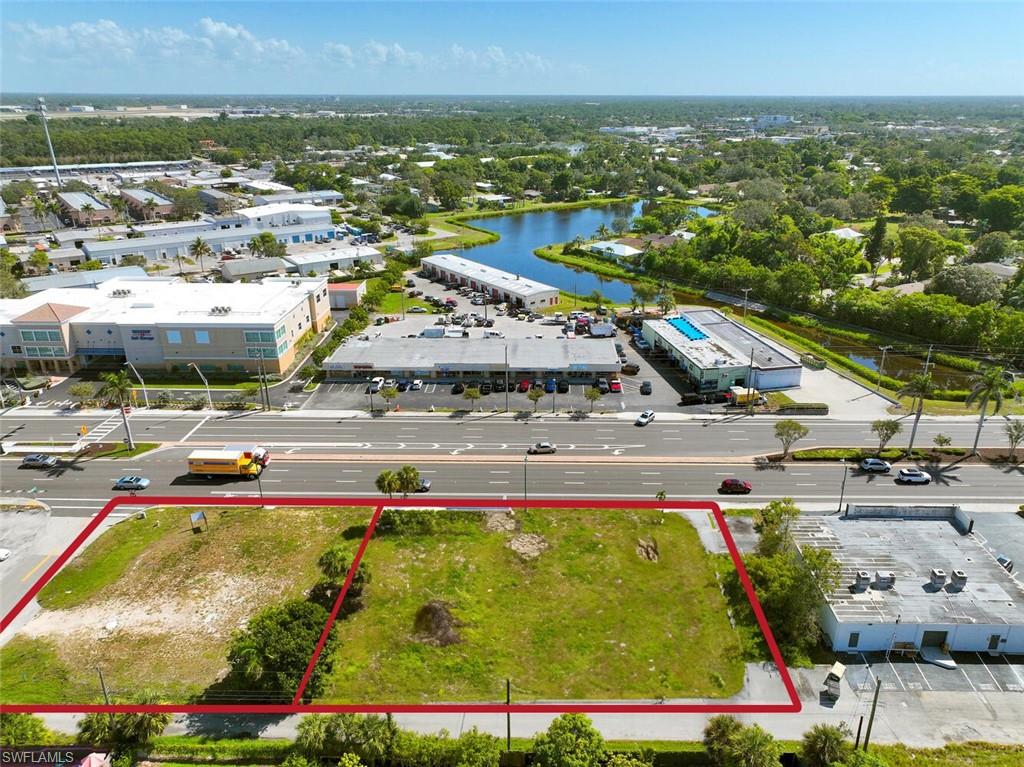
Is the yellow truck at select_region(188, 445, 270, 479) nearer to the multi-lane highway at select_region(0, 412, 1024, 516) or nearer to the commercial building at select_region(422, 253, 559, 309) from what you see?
the multi-lane highway at select_region(0, 412, 1024, 516)

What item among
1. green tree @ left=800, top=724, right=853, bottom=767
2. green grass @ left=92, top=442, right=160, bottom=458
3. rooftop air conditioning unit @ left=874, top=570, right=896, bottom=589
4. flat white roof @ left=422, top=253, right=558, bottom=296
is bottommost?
green grass @ left=92, top=442, right=160, bottom=458

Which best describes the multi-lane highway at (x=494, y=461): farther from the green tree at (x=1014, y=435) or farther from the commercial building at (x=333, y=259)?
the commercial building at (x=333, y=259)

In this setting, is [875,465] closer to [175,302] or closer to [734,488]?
[734,488]

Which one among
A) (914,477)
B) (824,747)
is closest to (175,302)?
(824,747)

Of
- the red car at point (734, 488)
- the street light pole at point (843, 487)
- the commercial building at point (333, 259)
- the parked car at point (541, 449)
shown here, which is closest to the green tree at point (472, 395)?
the parked car at point (541, 449)

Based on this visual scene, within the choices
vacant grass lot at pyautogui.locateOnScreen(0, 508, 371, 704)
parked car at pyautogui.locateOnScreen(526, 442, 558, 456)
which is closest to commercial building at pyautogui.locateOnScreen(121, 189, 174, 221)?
vacant grass lot at pyautogui.locateOnScreen(0, 508, 371, 704)

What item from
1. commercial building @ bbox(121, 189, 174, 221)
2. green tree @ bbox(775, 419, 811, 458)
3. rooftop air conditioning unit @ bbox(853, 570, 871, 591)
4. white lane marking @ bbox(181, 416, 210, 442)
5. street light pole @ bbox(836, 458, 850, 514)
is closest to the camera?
rooftop air conditioning unit @ bbox(853, 570, 871, 591)
